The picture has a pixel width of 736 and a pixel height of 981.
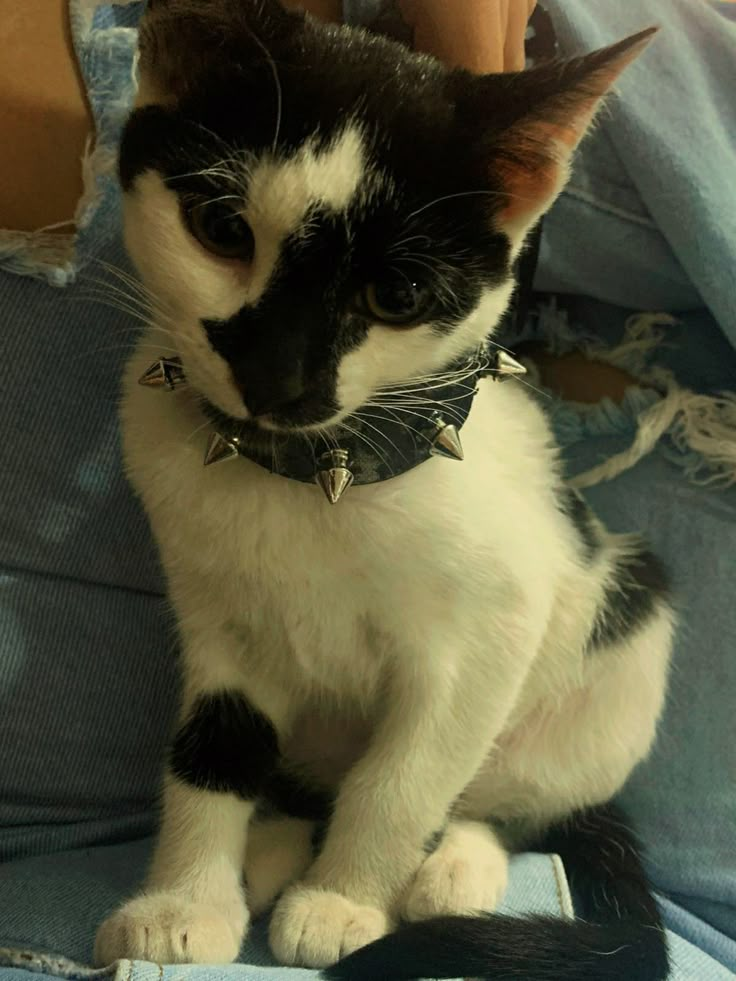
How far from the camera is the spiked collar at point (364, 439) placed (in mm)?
735

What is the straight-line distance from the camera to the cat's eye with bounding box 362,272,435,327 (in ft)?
2.09

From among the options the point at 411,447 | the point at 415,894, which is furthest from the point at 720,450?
the point at 415,894

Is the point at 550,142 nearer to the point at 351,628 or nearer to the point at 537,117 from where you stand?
the point at 537,117

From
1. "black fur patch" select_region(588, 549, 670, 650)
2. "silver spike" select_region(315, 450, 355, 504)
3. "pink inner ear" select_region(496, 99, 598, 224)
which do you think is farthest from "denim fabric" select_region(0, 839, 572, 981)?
"pink inner ear" select_region(496, 99, 598, 224)

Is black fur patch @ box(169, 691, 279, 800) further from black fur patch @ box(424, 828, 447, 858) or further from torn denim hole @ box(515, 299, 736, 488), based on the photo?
torn denim hole @ box(515, 299, 736, 488)

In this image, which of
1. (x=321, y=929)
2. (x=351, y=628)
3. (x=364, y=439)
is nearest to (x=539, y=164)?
(x=364, y=439)

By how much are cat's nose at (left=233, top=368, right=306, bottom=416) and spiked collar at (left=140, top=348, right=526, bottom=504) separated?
0.32 ft

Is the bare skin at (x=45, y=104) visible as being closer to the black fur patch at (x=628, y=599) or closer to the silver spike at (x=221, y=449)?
the silver spike at (x=221, y=449)

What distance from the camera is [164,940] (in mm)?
734

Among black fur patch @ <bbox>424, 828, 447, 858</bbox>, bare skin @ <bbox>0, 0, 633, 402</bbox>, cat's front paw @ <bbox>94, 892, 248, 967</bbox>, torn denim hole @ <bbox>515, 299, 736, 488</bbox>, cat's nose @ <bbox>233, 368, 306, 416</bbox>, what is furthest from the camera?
torn denim hole @ <bbox>515, 299, 736, 488</bbox>

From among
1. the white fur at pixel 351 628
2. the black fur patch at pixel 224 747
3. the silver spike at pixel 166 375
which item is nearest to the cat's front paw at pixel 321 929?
the white fur at pixel 351 628

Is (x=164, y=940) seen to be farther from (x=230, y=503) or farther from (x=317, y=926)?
(x=230, y=503)

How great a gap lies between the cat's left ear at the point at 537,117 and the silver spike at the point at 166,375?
30 centimetres

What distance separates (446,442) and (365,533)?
0.11 metres
